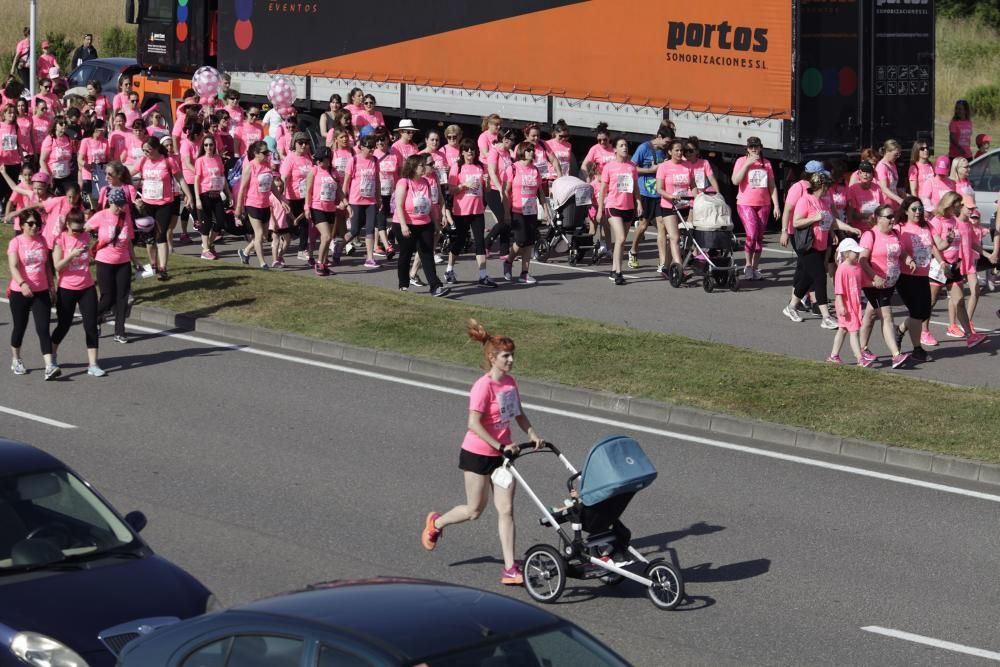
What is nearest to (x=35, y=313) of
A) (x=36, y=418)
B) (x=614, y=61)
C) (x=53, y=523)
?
(x=36, y=418)

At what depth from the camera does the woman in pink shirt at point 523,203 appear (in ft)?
67.2

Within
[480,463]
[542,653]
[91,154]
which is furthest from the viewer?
[91,154]

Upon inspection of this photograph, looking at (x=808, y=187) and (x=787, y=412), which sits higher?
(x=808, y=187)

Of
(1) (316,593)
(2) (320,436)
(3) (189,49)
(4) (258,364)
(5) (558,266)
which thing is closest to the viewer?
(1) (316,593)

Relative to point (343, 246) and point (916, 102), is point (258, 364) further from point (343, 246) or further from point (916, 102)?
point (916, 102)

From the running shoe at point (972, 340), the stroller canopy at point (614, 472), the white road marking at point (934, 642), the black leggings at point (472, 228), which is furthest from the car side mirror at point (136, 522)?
the black leggings at point (472, 228)

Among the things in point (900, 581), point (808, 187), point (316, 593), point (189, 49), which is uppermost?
point (189, 49)

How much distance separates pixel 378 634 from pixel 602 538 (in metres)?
4.69

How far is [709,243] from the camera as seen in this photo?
2009 cm

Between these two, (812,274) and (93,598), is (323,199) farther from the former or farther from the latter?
(93,598)

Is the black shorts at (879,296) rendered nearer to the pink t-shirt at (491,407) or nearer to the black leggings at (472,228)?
the black leggings at (472,228)

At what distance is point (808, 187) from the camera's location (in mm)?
18578

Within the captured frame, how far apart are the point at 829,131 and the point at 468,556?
1404cm

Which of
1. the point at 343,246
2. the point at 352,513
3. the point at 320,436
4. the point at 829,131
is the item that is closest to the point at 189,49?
the point at 343,246
